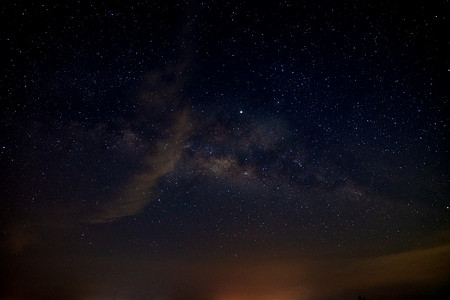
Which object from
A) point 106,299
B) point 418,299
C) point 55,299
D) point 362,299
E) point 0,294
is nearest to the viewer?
point 0,294

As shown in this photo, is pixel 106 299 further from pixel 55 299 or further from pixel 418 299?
pixel 418 299

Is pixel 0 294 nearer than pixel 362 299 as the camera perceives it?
Yes

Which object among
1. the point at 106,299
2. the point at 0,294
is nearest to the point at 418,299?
the point at 106,299

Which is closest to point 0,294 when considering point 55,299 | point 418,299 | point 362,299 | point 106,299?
point 55,299

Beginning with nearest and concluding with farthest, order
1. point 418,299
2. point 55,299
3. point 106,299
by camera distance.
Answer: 1. point 55,299
2. point 106,299
3. point 418,299

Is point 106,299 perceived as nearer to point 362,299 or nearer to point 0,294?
point 0,294

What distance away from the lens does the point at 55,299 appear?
39.9 m

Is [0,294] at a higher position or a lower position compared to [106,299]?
higher

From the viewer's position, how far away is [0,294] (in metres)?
26.5

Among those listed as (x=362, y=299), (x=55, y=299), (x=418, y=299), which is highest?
(x=55, y=299)

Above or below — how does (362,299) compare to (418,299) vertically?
above

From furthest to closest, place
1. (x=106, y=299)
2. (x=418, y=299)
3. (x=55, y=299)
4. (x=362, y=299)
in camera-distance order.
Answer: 1. (x=418, y=299)
2. (x=106, y=299)
3. (x=55, y=299)
4. (x=362, y=299)

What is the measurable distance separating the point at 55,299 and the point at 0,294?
52.9 feet

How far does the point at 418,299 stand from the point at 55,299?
316 feet
